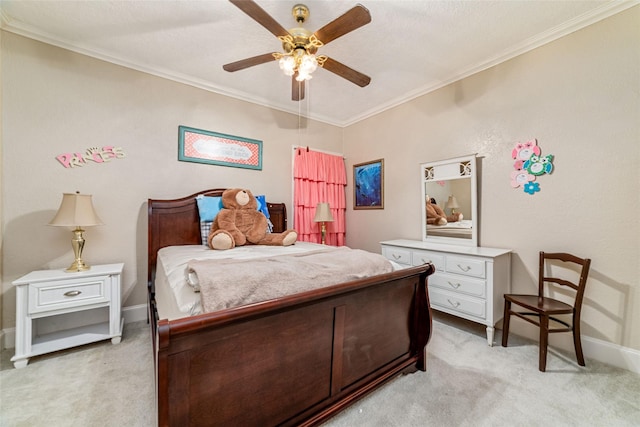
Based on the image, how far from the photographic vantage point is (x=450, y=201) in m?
2.82

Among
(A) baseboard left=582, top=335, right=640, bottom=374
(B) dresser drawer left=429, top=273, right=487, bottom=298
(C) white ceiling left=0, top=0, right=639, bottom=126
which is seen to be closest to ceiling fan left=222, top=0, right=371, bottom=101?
(C) white ceiling left=0, top=0, right=639, bottom=126

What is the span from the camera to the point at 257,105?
3.40 meters

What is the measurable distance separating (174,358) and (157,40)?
106 inches

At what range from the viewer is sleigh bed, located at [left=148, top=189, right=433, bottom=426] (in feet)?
2.99

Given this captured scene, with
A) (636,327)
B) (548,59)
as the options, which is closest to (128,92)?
(548,59)

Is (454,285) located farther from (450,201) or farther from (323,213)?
(323,213)

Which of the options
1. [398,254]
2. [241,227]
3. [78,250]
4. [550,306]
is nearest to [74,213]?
[78,250]

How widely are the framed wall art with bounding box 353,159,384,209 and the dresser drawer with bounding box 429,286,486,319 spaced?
1.49 metres

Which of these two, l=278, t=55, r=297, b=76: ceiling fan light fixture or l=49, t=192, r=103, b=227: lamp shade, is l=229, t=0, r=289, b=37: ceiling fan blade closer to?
l=278, t=55, r=297, b=76: ceiling fan light fixture

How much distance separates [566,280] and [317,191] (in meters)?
2.95

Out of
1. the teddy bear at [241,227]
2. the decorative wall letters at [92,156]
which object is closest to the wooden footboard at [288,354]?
the teddy bear at [241,227]

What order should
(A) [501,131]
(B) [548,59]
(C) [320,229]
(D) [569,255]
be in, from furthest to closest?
(C) [320,229]
(A) [501,131]
(B) [548,59]
(D) [569,255]

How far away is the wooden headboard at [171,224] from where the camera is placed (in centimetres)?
257

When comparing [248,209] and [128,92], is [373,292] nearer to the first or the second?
[248,209]
